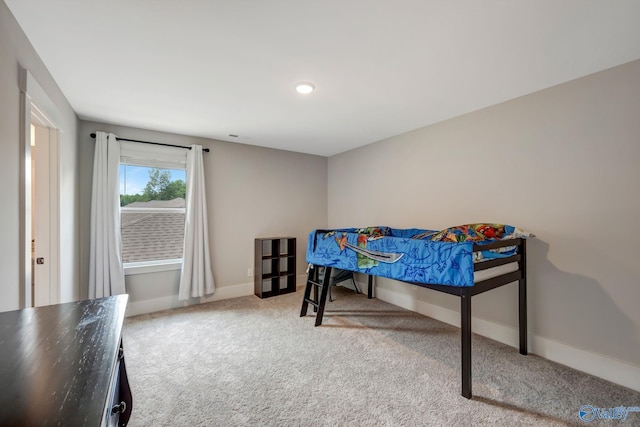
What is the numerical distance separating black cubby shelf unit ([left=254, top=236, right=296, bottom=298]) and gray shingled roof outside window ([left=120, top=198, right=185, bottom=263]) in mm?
1062

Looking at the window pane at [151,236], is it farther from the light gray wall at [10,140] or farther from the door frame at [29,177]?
the light gray wall at [10,140]

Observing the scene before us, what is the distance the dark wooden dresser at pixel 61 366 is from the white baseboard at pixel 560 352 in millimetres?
2893

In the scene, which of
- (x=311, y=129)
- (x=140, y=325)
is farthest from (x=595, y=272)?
(x=140, y=325)

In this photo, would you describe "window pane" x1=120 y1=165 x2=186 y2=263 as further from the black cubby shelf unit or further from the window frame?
the black cubby shelf unit

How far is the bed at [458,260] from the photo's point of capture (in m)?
1.85

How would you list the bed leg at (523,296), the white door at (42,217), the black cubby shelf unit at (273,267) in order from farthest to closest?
1. the black cubby shelf unit at (273,267)
2. the bed leg at (523,296)
3. the white door at (42,217)

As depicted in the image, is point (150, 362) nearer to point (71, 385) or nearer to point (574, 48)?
point (71, 385)

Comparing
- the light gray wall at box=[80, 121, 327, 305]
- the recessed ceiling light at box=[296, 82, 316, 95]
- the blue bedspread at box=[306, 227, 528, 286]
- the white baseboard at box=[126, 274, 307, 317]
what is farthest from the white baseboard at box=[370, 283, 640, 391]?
the recessed ceiling light at box=[296, 82, 316, 95]

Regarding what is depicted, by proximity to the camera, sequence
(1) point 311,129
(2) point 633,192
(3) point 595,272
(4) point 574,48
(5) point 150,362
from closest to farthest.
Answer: (4) point 574,48
(2) point 633,192
(3) point 595,272
(5) point 150,362
(1) point 311,129

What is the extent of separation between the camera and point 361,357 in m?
2.31

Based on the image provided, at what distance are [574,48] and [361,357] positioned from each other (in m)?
2.65

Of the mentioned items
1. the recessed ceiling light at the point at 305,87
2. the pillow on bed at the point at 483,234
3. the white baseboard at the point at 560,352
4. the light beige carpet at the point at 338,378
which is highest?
the recessed ceiling light at the point at 305,87

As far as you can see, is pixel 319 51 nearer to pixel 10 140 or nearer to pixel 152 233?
pixel 10 140

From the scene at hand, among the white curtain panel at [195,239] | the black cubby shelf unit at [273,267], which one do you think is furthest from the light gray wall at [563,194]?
the white curtain panel at [195,239]
